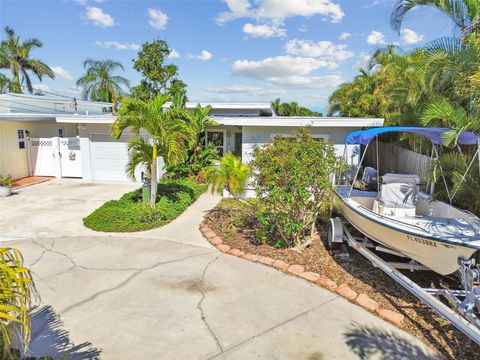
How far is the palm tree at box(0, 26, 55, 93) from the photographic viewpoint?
26781mm

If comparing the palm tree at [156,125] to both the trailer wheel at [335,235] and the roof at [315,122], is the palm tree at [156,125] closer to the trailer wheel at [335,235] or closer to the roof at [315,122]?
the roof at [315,122]

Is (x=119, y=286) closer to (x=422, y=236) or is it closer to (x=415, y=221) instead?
(x=422, y=236)

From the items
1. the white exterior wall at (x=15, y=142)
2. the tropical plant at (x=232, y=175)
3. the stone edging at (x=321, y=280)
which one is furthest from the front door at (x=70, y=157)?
the stone edging at (x=321, y=280)

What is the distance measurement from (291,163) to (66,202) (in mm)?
8547

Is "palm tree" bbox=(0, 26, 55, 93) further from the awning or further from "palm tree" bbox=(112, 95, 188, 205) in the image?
the awning

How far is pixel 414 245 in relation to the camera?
4.88 m

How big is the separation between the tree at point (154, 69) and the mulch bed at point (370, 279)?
22799 millimetres

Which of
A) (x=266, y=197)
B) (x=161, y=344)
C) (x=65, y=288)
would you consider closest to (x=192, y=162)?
(x=266, y=197)

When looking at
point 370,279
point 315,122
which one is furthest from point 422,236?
point 315,122

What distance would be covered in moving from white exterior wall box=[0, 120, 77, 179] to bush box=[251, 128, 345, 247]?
41.5 ft

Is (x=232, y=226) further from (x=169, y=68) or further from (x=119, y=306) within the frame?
(x=169, y=68)

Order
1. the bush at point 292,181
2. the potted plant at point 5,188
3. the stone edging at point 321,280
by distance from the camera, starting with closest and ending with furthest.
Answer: the stone edging at point 321,280
the bush at point 292,181
the potted plant at point 5,188

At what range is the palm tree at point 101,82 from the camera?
97.7 feet

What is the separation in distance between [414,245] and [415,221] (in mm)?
1166
